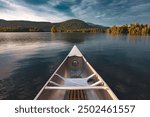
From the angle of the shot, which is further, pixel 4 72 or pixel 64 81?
pixel 4 72

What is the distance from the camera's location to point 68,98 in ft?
36.0

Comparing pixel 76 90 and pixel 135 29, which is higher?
pixel 135 29

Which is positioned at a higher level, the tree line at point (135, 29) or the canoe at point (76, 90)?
the tree line at point (135, 29)

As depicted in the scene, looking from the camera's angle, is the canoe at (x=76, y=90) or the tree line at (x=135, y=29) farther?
the tree line at (x=135, y=29)

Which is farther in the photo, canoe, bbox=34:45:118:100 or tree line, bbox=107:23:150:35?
tree line, bbox=107:23:150:35

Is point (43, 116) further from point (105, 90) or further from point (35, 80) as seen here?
point (35, 80)

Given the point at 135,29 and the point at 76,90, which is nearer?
the point at 76,90

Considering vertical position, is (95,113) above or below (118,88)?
above

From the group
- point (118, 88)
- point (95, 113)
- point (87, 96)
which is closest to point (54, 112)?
point (95, 113)

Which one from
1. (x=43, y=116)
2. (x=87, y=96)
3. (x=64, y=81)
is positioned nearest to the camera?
(x=43, y=116)

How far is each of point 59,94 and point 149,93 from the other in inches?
330

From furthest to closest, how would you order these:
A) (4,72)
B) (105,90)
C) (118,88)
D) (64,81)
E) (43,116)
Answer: (4,72) < (118,88) < (64,81) < (105,90) < (43,116)

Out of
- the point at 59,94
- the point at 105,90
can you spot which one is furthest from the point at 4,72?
the point at 105,90

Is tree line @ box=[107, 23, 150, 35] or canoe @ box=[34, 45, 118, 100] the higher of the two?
tree line @ box=[107, 23, 150, 35]
